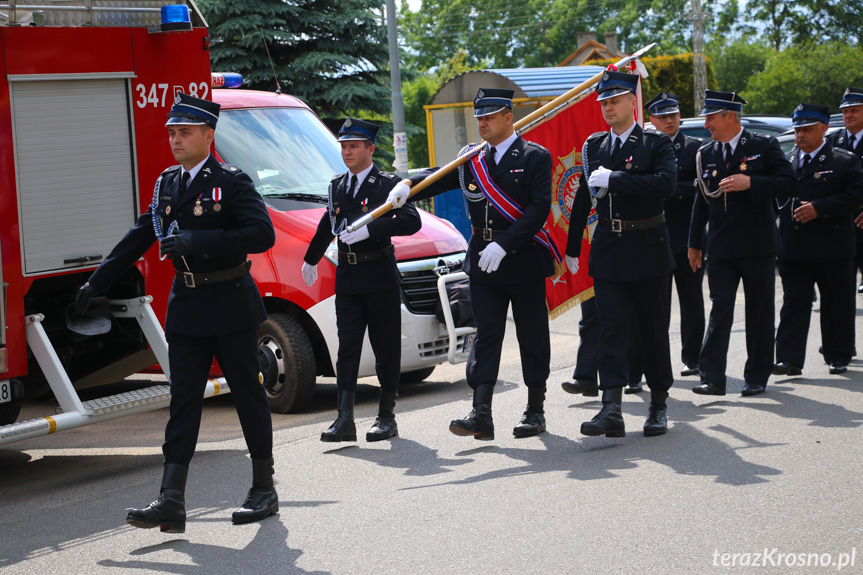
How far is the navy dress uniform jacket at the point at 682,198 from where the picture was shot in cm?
873

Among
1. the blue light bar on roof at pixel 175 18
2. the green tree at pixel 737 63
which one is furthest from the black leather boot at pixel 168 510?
the green tree at pixel 737 63

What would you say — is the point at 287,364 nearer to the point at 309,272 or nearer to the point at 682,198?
the point at 309,272

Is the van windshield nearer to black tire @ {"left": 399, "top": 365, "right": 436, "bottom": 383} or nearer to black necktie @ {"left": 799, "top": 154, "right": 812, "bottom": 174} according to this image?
black tire @ {"left": 399, "top": 365, "right": 436, "bottom": 383}

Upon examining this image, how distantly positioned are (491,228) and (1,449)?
3.78 m

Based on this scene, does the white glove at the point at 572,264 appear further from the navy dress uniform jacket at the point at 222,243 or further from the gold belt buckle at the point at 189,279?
the gold belt buckle at the point at 189,279

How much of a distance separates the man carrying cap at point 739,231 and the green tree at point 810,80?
40888 millimetres

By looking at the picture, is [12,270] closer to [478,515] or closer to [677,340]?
[478,515]

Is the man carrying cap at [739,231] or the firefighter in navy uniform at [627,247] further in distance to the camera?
the man carrying cap at [739,231]

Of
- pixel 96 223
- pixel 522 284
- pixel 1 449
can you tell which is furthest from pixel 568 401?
pixel 1 449

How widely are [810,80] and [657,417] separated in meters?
43.8

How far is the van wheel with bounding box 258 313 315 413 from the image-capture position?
7.99 metres

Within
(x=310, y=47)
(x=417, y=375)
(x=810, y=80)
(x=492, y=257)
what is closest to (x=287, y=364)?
(x=417, y=375)

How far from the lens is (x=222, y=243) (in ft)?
17.2

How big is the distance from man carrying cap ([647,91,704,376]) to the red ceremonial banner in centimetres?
69
